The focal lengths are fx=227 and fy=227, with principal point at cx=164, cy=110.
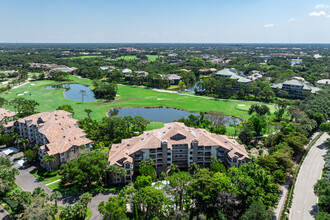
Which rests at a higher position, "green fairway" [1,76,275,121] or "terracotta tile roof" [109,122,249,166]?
"terracotta tile roof" [109,122,249,166]

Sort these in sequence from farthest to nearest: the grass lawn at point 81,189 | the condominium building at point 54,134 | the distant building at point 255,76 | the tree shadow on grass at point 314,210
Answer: the distant building at point 255,76 → the condominium building at point 54,134 → the grass lawn at point 81,189 → the tree shadow on grass at point 314,210

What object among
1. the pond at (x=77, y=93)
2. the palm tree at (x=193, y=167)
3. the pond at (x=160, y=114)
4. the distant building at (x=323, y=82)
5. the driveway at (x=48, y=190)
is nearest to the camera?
the driveway at (x=48, y=190)

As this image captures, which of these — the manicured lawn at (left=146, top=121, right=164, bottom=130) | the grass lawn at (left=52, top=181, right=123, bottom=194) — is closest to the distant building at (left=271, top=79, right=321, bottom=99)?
the manicured lawn at (left=146, top=121, right=164, bottom=130)

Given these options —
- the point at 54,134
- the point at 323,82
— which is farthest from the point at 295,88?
the point at 54,134

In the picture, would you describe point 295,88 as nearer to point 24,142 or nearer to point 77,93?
point 77,93

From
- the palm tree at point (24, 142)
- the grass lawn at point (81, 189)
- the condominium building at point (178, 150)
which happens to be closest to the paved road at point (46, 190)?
the grass lawn at point (81, 189)

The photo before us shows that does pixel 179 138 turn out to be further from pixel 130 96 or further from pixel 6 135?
pixel 130 96

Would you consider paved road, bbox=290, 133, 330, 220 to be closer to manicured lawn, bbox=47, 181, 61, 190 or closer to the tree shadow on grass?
the tree shadow on grass

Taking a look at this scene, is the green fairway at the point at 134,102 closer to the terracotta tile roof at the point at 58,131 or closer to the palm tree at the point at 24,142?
the terracotta tile roof at the point at 58,131
